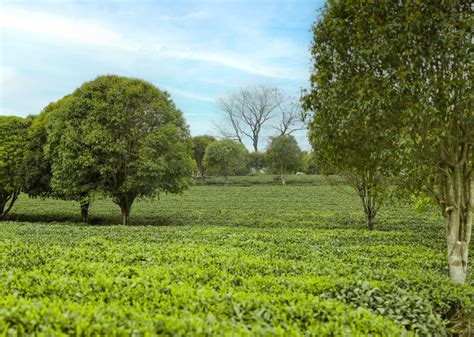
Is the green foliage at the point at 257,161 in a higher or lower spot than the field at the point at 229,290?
higher

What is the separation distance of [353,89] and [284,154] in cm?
5163

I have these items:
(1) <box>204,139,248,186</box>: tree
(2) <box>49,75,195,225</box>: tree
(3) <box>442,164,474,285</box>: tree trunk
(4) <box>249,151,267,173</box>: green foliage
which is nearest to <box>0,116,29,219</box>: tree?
(2) <box>49,75,195,225</box>: tree

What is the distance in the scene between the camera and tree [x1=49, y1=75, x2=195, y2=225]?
70.2 ft

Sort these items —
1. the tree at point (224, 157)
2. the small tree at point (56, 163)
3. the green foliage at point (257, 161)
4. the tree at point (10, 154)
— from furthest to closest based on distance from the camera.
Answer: the green foliage at point (257, 161)
the tree at point (224, 157)
the tree at point (10, 154)
the small tree at point (56, 163)

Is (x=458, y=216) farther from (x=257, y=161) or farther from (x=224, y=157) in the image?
(x=257, y=161)

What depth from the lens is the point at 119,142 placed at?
70.6 ft

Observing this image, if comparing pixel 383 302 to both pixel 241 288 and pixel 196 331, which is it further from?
pixel 196 331

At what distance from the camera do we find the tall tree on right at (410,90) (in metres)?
8.77

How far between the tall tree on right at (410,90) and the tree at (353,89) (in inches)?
1.1

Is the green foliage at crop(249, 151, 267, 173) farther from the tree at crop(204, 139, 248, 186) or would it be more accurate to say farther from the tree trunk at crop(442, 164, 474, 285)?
the tree trunk at crop(442, 164, 474, 285)

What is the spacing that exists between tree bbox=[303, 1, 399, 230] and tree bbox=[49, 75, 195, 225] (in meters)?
12.8

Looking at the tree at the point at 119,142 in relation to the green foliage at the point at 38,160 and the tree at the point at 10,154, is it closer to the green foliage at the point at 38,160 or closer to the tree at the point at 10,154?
→ the green foliage at the point at 38,160

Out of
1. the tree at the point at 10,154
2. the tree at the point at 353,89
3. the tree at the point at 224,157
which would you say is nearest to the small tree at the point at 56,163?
the tree at the point at 10,154

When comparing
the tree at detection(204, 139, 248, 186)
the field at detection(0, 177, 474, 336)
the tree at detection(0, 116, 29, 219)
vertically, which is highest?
the tree at detection(204, 139, 248, 186)
